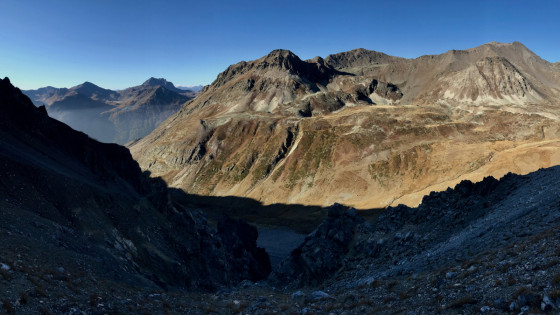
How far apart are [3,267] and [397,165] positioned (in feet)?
382

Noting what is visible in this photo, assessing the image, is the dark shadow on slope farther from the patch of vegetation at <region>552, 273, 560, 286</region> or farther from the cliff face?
the patch of vegetation at <region>552, 273, 560, 286</region>

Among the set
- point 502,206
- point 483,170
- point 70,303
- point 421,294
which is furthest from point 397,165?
point 70,303

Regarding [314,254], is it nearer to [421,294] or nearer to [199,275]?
[199,275]

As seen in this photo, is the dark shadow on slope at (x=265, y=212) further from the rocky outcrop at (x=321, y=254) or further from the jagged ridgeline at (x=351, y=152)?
the rocky outcrop at (x=321, y=254)

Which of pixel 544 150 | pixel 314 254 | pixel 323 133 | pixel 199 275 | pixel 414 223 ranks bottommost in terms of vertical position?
pixel 199 275

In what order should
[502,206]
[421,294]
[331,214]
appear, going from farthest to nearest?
[331,214] → [502,206] → [421,294]

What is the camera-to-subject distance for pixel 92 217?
122ft

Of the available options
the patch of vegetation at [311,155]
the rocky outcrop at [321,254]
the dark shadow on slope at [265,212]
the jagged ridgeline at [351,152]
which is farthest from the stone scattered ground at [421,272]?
the patch of vegetation at [311,155]

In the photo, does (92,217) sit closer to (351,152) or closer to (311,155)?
(311,155)

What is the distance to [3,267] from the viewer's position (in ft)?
50.2

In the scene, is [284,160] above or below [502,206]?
above

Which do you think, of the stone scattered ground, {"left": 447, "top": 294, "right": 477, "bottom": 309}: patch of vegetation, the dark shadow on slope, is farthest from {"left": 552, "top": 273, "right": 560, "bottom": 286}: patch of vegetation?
the dark shadow on slope

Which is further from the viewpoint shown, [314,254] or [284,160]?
[284,160]

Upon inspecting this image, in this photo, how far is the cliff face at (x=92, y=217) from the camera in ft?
90.2
